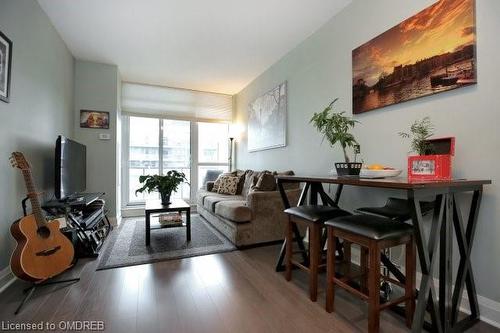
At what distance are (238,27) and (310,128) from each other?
4.66ft

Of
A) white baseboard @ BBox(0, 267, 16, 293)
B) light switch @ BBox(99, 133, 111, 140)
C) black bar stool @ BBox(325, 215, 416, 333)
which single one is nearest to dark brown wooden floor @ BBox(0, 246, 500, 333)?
white baseboard @ BBox(0, 267, 16, 293)

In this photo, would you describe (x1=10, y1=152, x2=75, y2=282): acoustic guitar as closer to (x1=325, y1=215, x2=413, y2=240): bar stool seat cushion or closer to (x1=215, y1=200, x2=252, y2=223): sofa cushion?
(x1=215, y1=200, x2=252, y2=223): sofa cushion

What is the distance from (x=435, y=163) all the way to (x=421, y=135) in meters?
0.33

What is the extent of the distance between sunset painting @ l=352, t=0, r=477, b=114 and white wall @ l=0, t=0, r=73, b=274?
114 inches

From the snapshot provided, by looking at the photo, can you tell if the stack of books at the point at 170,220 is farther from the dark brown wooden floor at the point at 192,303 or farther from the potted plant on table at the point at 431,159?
the potted plant on table at the point at 431,159

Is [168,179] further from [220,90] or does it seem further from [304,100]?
[220,90]

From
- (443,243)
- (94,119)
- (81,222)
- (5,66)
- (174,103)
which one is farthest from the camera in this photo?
(174,103)

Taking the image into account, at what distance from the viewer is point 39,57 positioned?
2.40m

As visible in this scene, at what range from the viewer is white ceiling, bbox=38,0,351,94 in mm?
2377

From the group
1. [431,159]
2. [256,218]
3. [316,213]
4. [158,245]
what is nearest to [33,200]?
[158,245]

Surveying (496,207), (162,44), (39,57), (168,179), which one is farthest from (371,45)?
(39,57)

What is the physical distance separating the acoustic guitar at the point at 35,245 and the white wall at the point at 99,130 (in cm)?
188

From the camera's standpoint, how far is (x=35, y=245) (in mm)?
1716

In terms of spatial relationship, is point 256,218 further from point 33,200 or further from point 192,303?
point 33,200
